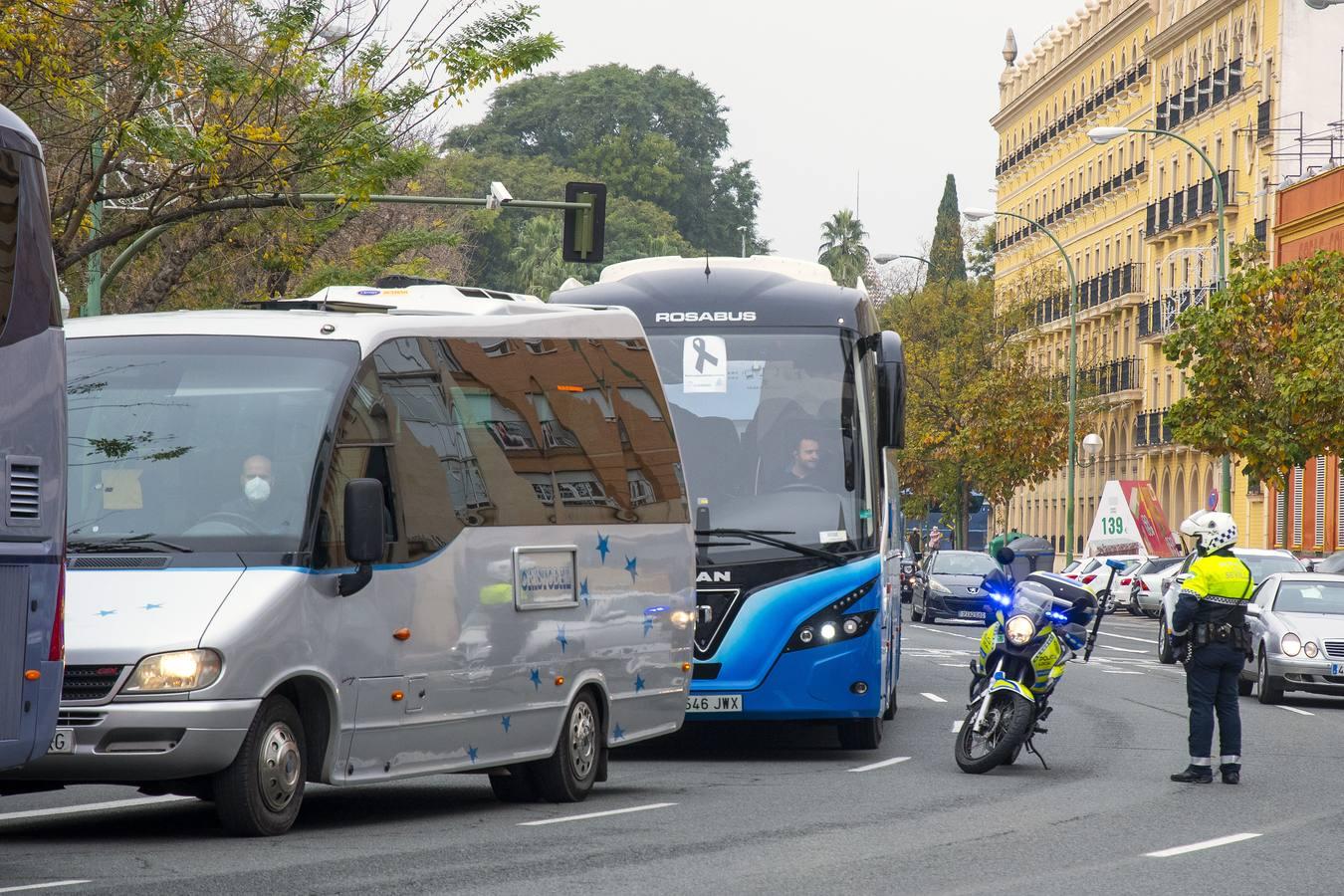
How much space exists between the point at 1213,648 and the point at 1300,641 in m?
10.3

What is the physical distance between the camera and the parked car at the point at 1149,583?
2426 inches

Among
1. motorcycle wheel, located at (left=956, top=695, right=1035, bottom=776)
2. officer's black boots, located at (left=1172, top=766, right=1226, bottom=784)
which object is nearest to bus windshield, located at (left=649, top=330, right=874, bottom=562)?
motorcycle wheel, located at (left=956, top=695, right=1035, bottom=776)

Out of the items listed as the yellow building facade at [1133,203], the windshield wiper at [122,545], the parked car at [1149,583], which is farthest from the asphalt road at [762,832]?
the yellow building facade at [1133,203]

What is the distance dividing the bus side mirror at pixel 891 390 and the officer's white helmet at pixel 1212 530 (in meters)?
2.05

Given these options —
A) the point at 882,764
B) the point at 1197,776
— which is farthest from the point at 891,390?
the point at 1197,776

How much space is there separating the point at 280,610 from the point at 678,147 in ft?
341

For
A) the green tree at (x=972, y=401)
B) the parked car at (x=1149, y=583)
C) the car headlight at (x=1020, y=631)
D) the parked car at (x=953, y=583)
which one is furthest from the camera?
the green tree at (x=972, y=401)

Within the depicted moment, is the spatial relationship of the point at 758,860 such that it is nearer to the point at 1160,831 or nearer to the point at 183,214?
the point at 1160,831

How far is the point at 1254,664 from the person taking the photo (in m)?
27.5

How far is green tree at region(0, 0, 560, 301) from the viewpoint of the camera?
64.7ft

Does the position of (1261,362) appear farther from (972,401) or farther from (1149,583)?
(972,401)

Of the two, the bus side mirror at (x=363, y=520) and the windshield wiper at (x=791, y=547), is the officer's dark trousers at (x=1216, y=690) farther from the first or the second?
the bus side mirror at (x=363, y=520)

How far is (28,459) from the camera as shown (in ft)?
32.7

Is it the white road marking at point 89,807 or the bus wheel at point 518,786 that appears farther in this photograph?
the bus wheel at point 518,786
